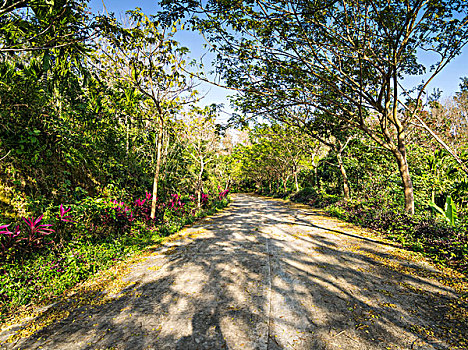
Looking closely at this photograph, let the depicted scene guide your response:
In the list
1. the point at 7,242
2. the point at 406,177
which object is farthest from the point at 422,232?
the point at 7,242

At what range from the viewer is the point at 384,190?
848cm

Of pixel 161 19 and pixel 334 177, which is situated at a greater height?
pixel 161 19

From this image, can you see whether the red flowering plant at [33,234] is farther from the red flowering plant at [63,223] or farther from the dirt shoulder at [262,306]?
the dirt shoulder at [262,306]

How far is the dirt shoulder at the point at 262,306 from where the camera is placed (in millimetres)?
2195

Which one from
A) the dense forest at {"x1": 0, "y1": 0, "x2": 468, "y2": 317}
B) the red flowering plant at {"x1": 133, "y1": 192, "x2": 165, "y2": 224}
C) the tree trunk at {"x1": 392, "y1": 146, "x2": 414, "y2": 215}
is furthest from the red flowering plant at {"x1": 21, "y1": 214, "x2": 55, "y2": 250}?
the tree trunk at {"x1": 392, "y1": 146, "x2": 414, "y2": 215}

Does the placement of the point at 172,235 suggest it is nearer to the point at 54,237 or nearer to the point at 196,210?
the point at 54,237

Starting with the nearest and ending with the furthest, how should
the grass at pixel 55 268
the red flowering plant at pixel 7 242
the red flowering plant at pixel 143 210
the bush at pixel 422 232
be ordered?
1. the grass at pixel 55 268
2. the red flowering plant at pixel 7 242
3. the bush at pixel 422 232
4. the red flowering plant at pixel 143 210

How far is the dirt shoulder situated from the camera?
2.20 metres

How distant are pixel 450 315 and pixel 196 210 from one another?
29.7ft

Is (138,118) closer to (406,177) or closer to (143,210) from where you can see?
(143,210)

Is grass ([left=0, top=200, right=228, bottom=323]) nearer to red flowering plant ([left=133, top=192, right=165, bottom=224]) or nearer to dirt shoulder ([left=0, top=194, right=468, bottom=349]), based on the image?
dirt shoulder ([left=0, top=194, right=468, bottom=349])

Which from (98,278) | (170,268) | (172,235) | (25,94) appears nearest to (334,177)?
(172,235)

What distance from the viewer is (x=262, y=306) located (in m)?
2.73

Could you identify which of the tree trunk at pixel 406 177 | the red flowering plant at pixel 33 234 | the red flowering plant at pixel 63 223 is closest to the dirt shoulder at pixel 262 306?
the red flowering plant at pixel 33 234
